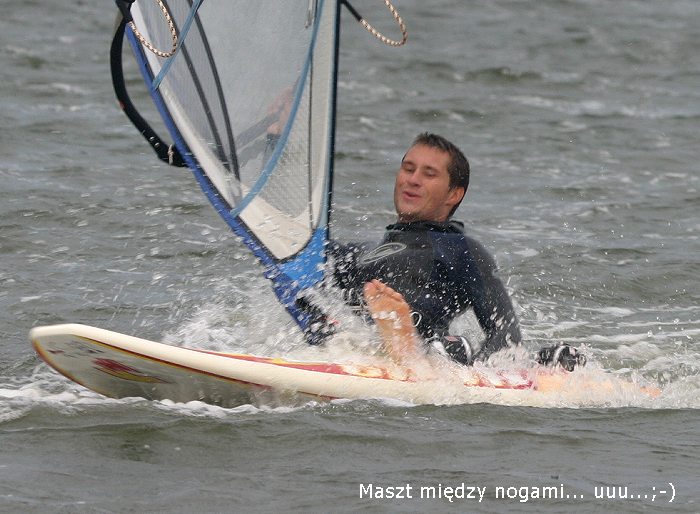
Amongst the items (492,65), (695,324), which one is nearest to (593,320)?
(695,324)

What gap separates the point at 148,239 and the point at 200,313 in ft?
5.57

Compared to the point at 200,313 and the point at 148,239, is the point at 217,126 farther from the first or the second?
the point at 148,239

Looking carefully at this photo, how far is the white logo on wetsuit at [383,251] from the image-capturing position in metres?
5.79

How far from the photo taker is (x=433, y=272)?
572 cm

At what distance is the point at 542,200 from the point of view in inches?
416

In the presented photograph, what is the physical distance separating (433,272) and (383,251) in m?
0.25

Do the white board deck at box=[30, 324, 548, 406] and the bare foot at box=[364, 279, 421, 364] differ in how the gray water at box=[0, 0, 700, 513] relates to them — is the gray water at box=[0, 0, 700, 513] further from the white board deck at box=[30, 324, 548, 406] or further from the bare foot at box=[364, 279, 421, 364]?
the bare foot at box=[364, 279, 421, 364]

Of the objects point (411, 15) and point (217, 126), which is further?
point (411, 15)

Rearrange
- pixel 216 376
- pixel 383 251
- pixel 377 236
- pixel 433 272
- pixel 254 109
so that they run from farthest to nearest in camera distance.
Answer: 1. pixel 377 236
2. pixel 254 109
3. pixel 383 251
4. pixel 433 272
5. pixel 216 376

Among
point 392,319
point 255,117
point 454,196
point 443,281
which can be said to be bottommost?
point 392,319

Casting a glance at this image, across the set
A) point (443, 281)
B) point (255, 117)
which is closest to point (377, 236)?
point (255, 117)

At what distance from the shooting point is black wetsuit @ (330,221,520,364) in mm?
5699

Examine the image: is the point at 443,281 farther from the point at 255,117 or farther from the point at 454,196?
the point at 255,117

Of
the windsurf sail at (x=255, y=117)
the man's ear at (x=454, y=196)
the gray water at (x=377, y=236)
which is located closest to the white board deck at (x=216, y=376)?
the gray water at (x=377, y=236)
